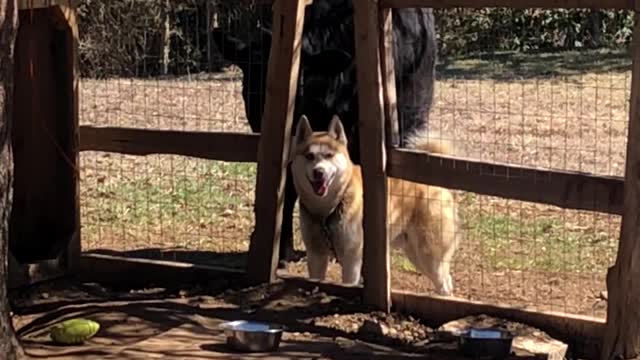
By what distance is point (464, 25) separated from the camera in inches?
529

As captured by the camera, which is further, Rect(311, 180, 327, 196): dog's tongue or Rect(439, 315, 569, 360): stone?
Rect(311, 180, 327, 196): dog's tongue

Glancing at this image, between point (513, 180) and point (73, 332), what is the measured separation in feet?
7.75

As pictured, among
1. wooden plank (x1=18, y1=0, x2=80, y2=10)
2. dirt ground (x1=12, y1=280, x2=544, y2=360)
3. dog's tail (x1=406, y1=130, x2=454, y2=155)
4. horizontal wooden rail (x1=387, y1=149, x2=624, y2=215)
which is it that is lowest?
dirt ground (x1=12, y1=280, x2=544, y2=360)

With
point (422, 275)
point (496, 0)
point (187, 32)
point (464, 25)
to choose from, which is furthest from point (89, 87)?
point (496, 0)

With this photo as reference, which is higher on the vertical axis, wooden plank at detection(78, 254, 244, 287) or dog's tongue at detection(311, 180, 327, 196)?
dog's tongue at detection(311, 180, 327, 196)

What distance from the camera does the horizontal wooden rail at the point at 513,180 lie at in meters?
5.73

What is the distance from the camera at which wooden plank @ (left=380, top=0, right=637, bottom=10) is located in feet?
A: 18.3

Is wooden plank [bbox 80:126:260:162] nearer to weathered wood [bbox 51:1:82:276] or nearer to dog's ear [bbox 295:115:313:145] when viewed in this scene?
weathered wood [bbox 51:1:82:276]

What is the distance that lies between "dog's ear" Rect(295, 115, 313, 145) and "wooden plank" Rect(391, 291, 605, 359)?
1.24 m

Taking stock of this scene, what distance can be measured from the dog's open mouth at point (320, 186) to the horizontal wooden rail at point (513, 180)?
0.78m

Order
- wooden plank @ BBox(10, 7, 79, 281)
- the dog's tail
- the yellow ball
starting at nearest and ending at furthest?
1. the yellow ball
2. the dog's tail
3. wooden plank @ BBox(10, 7, 79, 281)

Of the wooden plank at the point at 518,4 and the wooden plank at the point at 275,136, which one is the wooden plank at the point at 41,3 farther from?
the wooden plank at the point at 518,4

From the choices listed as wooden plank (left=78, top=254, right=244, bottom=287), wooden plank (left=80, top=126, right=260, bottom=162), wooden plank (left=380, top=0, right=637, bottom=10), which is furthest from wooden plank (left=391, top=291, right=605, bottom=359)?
wooden plank (left=380, top=0, right=637, bottom=10)

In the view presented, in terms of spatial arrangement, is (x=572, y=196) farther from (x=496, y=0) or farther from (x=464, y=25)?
(x=464, y=25)
